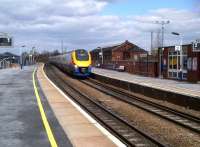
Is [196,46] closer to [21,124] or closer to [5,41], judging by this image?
[21,124]

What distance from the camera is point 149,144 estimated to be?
13.1 metres

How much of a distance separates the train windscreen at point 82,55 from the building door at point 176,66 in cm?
920

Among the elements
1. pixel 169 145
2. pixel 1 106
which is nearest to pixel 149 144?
pixel 169 145

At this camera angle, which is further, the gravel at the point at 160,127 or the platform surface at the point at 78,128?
the gravel at the point at 160,127

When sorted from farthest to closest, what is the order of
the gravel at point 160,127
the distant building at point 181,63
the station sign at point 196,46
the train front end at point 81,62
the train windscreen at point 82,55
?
the train windscreen at point 82,55, the train front end at point 81,62, the distant building at point 181,63, the station sign at point 196,46, the gravel at point 160,127

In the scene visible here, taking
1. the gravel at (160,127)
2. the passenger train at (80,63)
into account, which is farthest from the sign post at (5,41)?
the gravel at (160,127)

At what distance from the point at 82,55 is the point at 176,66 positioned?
35.7ft

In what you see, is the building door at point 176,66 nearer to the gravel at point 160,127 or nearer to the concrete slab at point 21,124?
the gravel at point 160,127

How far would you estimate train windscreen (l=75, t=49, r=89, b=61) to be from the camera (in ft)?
162

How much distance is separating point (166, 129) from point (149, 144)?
3.28 meters

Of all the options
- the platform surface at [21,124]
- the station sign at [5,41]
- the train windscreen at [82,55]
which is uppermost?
the station sign at [5,41]

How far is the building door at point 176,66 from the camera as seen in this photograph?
1619 inches

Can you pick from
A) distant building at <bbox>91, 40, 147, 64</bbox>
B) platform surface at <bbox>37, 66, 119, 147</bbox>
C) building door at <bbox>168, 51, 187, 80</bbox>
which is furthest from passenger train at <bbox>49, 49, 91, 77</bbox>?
distant building at <bbox>91, 40, 147, 64</bbox>

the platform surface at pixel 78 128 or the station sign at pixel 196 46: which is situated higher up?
the station sign at pixel 196 46
